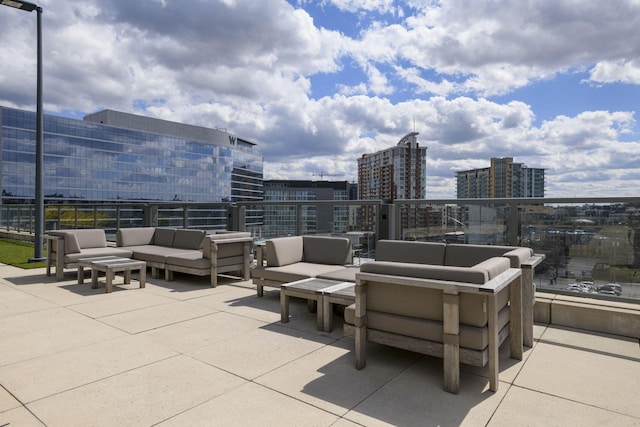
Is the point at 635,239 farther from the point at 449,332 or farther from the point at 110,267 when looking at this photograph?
the point at 110,267

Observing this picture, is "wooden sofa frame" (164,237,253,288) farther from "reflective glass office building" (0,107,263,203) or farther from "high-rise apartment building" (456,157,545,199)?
"reflective glass office building" (0,107,263,203)

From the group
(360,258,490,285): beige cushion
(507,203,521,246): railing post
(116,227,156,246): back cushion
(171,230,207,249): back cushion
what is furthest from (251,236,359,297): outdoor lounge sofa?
(116,227,156,246): back cushion

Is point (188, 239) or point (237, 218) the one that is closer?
point (188, 239)

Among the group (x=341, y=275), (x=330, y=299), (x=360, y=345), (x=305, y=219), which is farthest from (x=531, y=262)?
(x=305, y=219)

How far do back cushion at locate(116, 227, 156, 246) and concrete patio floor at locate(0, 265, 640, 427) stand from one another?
337 centimetres

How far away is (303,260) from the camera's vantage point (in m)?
5.55

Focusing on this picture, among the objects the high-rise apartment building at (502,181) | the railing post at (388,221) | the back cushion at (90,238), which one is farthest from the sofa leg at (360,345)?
the high-rise apartment building at (502,181)

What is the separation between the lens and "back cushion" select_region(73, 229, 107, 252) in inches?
277

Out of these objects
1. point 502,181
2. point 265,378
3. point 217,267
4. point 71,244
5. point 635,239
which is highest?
point 502,181

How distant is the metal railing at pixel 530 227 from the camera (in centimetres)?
386

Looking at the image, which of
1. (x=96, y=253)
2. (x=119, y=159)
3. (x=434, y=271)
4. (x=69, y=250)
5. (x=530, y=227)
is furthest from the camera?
(x=119, y=159)

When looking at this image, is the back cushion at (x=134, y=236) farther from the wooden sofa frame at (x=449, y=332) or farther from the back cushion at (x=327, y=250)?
the wooden sofa frame at (x=449, y=332)

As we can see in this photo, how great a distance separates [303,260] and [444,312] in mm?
3294

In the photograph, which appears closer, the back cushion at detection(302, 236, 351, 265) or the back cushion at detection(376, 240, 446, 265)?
the back cushion at detection(376, 240, 446, 265)
